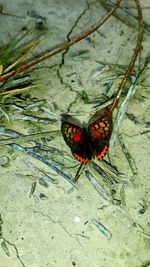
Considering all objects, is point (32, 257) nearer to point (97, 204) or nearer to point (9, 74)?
point (97, 204)

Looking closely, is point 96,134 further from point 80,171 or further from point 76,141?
point 80,171

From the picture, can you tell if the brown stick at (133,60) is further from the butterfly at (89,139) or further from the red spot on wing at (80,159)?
the red spot on wing at (80,159)

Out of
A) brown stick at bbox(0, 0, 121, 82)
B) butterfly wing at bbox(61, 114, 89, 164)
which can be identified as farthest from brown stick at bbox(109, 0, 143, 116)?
butterfly wing at bbox(61, 114, 89, 164)

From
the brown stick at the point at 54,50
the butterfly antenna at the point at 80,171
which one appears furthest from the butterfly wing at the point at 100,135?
the brown stick at the point at 54,50

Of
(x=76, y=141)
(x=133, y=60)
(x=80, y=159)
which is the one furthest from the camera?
(x=133, y=60)

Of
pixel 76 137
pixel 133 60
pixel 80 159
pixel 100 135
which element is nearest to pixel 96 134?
pixel 100 135

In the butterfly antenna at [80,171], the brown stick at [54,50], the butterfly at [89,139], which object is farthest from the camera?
the brown stick at [54,50]

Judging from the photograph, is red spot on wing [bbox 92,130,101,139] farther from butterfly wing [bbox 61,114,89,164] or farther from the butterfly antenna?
the butterfly antenna

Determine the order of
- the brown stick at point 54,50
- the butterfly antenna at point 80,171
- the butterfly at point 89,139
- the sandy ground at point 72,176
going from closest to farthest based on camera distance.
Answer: the sandy ground at point 72,176, the butterfly at point 89,139, the butterfly antenna at point 80,171, the brown stick at point 54,50
